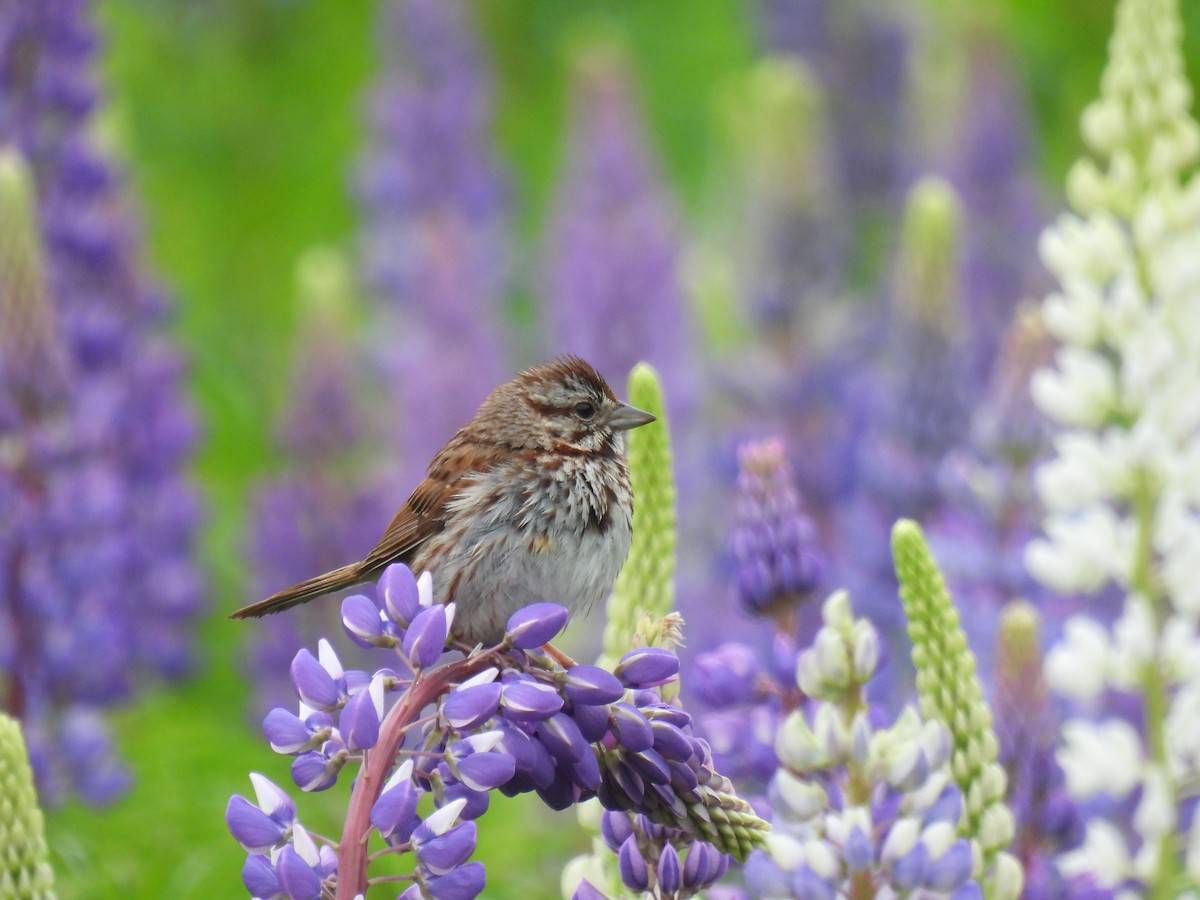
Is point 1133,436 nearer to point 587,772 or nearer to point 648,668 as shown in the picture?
point 648,668

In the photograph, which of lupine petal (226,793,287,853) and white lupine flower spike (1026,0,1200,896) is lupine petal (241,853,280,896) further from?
white lupine flower spike (1026,0,1200,896)

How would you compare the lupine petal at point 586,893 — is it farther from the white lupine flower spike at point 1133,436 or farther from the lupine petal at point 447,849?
the white lupine flower spike at point 1133,436

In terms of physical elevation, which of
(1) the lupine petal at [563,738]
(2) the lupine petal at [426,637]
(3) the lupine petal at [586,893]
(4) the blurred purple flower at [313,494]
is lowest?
(3) the lupine petal at [586,893]

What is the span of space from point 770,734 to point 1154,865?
60cm

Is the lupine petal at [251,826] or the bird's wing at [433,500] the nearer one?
the lupine petal at [251,826]

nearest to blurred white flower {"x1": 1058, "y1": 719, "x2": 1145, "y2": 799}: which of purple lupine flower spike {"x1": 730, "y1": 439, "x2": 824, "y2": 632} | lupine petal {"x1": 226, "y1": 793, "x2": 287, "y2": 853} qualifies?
purple lupine flower spike {"x1": 730, "y1": 439, "x2": 824, "y2": 632}

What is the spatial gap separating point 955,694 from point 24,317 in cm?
337

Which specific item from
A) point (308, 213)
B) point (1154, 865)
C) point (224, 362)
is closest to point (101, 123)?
point (224, 362)

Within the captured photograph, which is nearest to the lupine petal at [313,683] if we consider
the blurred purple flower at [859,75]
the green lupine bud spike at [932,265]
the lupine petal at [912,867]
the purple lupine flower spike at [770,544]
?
the lupine petal at [912,867]

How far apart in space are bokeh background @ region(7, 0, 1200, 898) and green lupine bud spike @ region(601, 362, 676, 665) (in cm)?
188

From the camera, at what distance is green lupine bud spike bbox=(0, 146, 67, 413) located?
4.66 metres

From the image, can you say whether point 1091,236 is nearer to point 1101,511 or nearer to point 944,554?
point 1101,511

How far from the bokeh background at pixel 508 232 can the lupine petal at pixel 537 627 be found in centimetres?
226

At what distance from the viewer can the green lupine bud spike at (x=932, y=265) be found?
512cm
